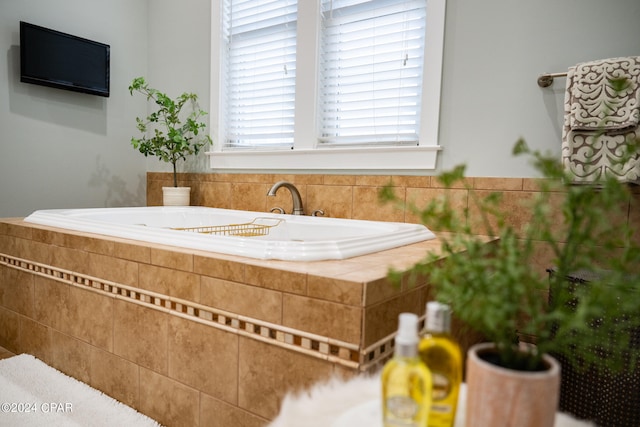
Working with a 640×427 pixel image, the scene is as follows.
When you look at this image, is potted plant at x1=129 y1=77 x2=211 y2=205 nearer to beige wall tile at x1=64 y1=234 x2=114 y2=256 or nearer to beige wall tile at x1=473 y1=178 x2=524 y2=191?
beige wall tile at x1=64 y1=234 x2=114 y2=256

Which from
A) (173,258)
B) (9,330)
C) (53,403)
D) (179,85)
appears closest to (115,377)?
(53,403)

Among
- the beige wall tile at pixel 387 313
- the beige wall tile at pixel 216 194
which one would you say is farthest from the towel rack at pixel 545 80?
the beige wall tile at pixel 216 194

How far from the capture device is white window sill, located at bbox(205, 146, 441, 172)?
229cm

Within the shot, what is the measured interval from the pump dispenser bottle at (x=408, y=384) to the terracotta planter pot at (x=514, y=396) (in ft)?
0.21

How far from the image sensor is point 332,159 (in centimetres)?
256

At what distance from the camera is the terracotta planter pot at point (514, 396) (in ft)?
1.67

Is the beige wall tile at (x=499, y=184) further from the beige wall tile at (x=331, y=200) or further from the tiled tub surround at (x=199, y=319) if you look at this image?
the beige wall tile at (x=331, y=200)

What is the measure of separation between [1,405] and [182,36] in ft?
8.68

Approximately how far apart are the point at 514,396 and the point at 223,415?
1.10m

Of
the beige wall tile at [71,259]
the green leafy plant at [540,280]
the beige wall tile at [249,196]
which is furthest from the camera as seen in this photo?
the beige wall tile at [249,196]

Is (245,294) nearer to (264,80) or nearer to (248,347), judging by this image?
(248,347)

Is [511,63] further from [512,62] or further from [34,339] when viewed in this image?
[34,339]

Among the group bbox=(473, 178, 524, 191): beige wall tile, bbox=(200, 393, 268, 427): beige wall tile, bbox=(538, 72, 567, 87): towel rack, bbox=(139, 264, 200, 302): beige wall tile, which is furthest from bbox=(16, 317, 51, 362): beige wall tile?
bbox=(538, 72, 567, 87): towel rack

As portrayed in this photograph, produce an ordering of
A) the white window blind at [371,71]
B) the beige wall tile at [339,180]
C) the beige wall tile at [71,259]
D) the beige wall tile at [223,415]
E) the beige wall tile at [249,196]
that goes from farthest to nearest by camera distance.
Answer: the beige wall tile at [249,196]
the beige wall tile at [339,180]
the white window blind at [371,71]
the beige wall tile at [71,259]
the beige wall tile at [223,415]
